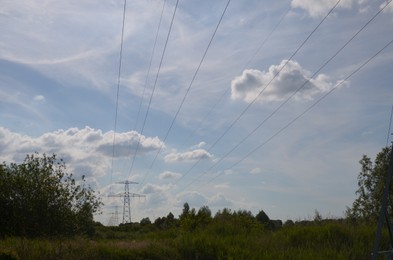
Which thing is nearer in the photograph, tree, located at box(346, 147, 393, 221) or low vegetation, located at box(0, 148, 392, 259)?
low vegetation, located at box(0, 148, 392, 259)

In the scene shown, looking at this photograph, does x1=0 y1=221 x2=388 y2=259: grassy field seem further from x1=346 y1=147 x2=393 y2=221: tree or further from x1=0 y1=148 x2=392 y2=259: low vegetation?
x1=346 y1=147 x2=393 y2=221: tree

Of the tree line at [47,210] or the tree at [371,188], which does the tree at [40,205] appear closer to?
the tree line at [47,210]

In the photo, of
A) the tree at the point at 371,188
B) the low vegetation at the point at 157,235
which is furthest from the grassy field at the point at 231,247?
the tree at the point at 371,188

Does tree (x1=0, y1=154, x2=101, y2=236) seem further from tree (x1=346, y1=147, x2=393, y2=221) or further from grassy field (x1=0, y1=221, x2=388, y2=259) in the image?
tree (x1=346, y1=147, x2=393, y2=221)

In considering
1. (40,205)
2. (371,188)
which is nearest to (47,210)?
(40,205)

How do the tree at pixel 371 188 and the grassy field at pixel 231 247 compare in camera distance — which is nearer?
the grassy field at pixel 231 247

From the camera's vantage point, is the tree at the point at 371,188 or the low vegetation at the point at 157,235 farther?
the tree at the point at 371,188

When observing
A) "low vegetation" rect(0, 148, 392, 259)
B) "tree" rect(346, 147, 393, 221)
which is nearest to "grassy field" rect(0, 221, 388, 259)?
"low vegetation" rect(0, 148, 392, 259)

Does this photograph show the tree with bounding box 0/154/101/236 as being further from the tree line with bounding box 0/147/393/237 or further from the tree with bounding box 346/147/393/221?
the tree with bounding box 346/147/393/221

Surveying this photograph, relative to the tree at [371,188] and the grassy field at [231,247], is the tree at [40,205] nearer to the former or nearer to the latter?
the grassy field at [231,247]

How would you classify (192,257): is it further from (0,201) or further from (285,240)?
(0,201)

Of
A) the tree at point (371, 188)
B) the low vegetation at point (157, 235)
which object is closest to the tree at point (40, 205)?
the low vegetation at point (157, 235)

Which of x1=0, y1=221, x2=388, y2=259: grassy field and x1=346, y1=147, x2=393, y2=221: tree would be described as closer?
x1=0, y1=221, x2=388, y2=259: grassy field

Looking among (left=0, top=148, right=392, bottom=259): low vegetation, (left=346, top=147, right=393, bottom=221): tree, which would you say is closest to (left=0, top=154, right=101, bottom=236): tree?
(left=0, top=148, right=392, bottom=259): low vegetation
